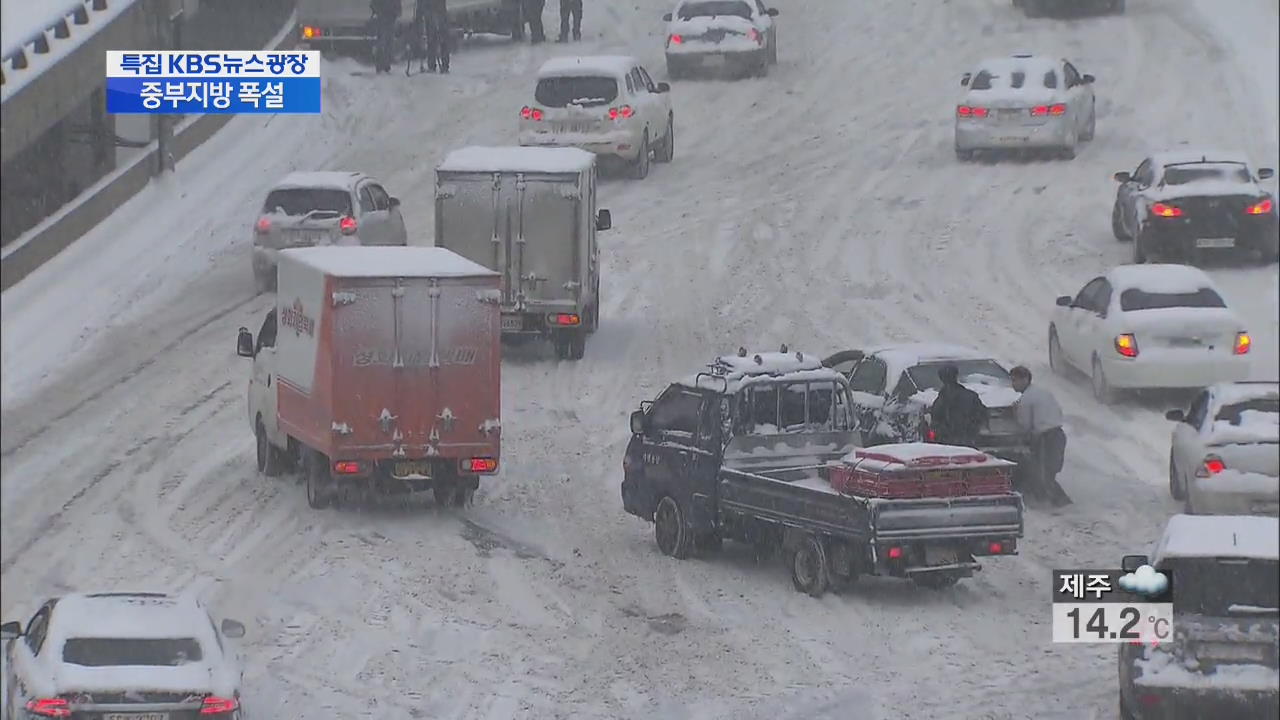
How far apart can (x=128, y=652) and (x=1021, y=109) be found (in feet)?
85.8

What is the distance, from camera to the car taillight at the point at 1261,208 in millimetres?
28812

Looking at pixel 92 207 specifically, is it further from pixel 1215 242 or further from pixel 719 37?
pixel 719 37

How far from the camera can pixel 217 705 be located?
15.2 m

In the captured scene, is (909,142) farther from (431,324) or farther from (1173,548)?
(1173,548)

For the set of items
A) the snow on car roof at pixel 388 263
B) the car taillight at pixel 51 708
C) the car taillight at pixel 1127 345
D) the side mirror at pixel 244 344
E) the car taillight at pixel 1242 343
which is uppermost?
the snow on car roof at pixel 388 263

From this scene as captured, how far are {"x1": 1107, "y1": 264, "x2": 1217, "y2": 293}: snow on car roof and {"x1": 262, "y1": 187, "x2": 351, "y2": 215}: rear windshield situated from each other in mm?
11489

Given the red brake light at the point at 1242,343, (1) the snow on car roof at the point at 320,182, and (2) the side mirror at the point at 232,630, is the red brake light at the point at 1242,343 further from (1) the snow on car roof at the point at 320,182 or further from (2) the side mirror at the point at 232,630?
(1) the snow on car roof at the point at 320,182

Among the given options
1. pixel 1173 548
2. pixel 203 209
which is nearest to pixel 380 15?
pixel 203 209

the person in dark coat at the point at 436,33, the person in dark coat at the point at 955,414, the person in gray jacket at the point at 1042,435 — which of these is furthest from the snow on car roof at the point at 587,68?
the person in dark coat at the point at 955,414

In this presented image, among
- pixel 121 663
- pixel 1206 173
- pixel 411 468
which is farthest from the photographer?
pixel 1206 173

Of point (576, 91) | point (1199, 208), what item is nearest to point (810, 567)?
point (1199, 208)

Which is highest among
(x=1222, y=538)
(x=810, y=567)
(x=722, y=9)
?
(x=1222, y=538)

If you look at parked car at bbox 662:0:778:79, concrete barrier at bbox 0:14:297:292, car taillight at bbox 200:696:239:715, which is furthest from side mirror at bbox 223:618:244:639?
parked car at bbox 662:0:778:79

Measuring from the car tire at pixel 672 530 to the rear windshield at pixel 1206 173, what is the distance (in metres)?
11.8
